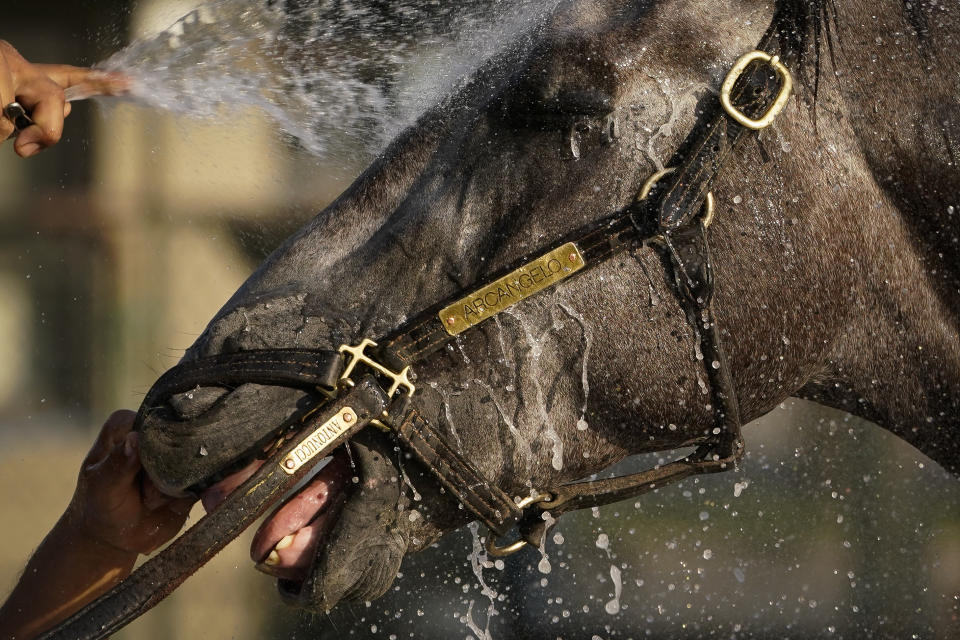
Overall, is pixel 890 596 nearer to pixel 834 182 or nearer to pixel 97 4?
pixel 834 182

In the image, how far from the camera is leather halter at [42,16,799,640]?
1.31 metres

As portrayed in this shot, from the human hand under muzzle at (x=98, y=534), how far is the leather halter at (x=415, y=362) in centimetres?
16

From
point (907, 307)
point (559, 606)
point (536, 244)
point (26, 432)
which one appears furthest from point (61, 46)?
point (907, 307)

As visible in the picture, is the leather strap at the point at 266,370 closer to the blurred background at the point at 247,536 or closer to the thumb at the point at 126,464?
the thumb at the point at 126,464

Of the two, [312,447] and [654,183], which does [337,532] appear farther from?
[654,183]

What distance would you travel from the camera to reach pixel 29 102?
159 cm

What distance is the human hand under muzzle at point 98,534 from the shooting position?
A: 4.85 ft

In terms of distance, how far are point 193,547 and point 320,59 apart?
6.19 ft

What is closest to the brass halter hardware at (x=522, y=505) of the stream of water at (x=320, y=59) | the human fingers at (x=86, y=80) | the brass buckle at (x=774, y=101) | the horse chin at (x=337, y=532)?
the horse chin at (x=337, y=532)

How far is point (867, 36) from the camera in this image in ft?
4.82

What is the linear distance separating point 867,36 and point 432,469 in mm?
931

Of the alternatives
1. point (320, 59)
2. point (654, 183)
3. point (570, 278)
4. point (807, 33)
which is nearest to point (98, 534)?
point (570, 278)

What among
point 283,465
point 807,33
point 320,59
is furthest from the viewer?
point 320,59

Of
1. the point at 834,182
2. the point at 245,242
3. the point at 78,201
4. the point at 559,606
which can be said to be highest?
the point at 834,182
